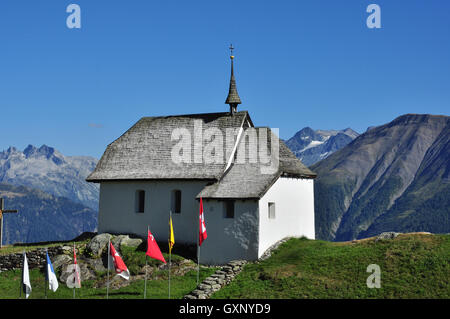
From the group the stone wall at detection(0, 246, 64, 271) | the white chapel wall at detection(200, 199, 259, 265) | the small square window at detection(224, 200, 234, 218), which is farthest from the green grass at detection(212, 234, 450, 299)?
the stone wall at detection(0, 246, 64, 271)

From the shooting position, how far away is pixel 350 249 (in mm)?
36062

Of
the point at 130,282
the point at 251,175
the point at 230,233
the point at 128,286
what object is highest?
the point at 251,175

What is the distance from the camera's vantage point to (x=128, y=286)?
35531 mm

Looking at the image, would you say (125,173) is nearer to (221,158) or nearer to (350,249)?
(221,158)

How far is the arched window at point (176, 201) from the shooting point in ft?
144

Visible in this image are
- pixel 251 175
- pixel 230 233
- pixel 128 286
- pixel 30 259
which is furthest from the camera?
pixel 30 259

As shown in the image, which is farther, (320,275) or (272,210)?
(272,210)

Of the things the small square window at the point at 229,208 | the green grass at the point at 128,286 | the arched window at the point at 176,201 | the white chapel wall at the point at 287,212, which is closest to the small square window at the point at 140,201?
the arched window at the point at 176,201

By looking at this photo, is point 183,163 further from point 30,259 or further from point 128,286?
point 30,259

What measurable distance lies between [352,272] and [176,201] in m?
18.1

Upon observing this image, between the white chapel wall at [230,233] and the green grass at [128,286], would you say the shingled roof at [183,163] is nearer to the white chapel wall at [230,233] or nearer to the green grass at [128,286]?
the white chapel wall at [230,233]

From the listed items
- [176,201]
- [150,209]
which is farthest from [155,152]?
[150,209]

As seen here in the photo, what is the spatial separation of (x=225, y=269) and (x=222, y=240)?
11.8ft
